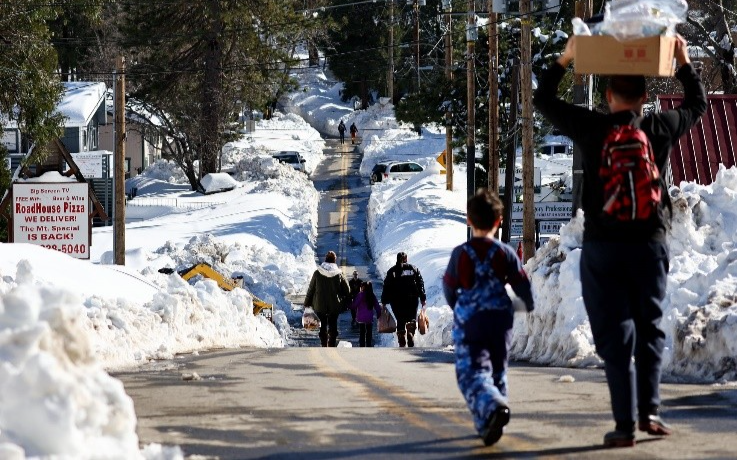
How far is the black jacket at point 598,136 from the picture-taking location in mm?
6457

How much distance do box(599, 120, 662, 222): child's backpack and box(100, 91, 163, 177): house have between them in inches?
2289

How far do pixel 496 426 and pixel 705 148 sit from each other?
19286 mm

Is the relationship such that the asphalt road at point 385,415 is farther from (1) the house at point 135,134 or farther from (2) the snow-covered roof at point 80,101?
(1) the house at point 135,134

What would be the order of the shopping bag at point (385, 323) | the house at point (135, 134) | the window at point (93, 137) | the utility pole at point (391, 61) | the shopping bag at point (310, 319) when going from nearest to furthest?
1. the shopping bag at point (385, 323)
2. the shopping bag at point (310, 319)
3. the window at point (93, 137)
4. the house at point (135, 134)
5. the utility pole at point (391, 61)

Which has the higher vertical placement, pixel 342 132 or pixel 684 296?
pixel 342 132

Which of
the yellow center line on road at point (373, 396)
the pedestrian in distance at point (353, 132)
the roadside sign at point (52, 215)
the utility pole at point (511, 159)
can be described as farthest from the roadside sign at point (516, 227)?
the pedestrian in distance at point (353, 132)

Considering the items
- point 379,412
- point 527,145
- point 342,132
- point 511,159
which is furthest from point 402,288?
point 342,132

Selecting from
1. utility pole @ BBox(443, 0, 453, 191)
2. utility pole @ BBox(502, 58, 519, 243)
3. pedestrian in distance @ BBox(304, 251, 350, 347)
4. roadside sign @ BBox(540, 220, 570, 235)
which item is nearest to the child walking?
pedestrian in distance @ BBox(304, 251, 350, 347)

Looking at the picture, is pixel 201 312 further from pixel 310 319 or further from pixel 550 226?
pixel 550 226

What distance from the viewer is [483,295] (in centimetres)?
690

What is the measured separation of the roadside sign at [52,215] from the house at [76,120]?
15.1 metres

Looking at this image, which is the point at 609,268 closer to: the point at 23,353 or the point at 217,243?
the point at 23,353

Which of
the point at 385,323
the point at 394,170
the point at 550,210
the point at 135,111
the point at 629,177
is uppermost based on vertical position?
the point at 135,111

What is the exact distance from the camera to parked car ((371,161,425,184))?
6794 cm
